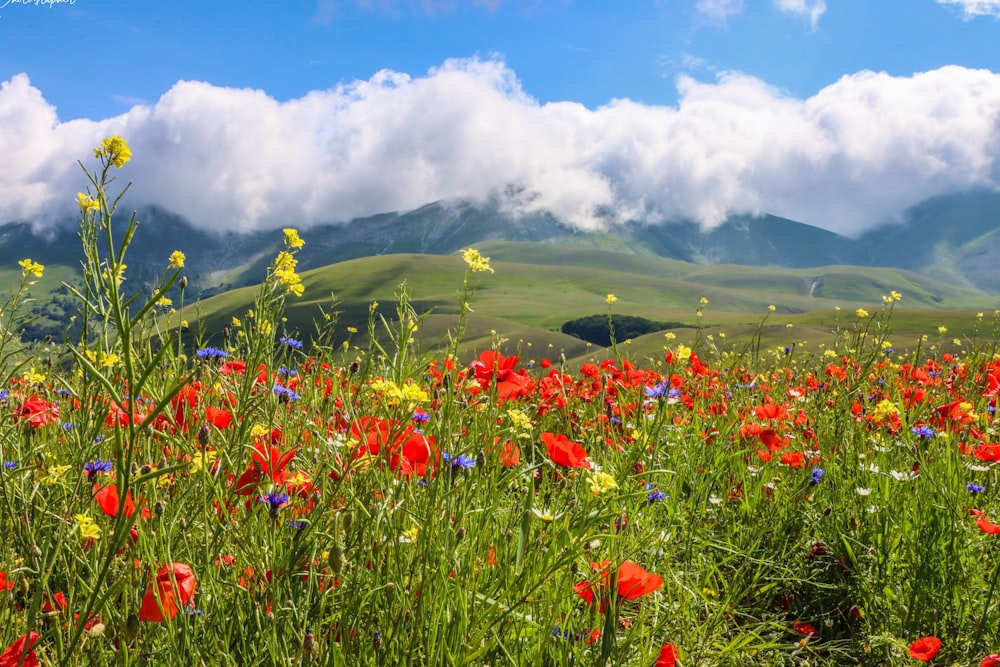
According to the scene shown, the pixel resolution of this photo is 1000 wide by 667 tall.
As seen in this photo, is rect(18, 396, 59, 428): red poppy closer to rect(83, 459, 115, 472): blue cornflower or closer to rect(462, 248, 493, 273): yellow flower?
rect(83, 459, 115, 472): blue cornflower

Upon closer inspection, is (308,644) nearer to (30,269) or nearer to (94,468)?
(94,468)

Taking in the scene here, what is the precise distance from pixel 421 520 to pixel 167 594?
56 cm

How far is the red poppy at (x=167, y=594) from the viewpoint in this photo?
4.52 ft

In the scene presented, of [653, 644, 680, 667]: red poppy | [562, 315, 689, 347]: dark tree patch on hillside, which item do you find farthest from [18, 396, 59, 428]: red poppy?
[562, 315, 689, 347]: dark tree patch on hillside

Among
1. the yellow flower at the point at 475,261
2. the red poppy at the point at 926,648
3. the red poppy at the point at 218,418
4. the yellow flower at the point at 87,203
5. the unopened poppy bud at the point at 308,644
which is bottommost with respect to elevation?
the red poppy at the point at 926,648

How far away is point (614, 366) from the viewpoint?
16.0 feet

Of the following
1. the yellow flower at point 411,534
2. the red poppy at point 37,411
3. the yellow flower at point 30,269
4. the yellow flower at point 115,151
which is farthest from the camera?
the red poppy at point 37,411

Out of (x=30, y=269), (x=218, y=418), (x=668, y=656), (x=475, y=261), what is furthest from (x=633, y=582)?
(x=30, y=269)

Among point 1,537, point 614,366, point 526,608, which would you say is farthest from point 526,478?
point 614,366

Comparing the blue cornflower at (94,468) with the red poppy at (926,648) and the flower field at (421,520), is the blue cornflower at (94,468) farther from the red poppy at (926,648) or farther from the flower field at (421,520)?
the red poppy at (926,648)

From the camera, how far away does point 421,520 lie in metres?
1.61

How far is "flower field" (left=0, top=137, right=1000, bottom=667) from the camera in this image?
1460 millimetres

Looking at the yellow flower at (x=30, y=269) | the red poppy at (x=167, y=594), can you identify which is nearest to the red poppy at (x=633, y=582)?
the red poppy at (x=167, y=594)

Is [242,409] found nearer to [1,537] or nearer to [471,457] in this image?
[471,457]
